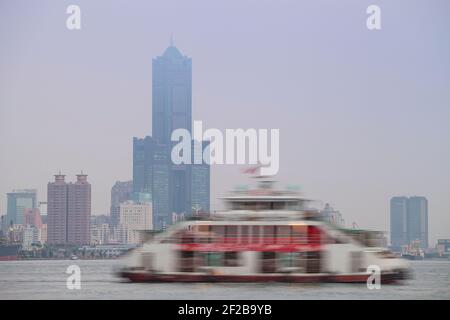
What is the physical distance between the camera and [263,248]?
192ft

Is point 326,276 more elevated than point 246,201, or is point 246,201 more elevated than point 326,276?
point 246,201

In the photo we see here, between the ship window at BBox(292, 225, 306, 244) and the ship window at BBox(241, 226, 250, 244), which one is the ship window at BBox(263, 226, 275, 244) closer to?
the ship window at BBox(241, 226, 250, 244)

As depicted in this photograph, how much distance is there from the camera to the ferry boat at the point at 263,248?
191 ft

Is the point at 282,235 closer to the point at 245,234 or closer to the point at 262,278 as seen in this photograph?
the point at 245,234

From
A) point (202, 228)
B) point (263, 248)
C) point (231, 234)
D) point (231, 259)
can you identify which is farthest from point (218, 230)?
point (263, 248)

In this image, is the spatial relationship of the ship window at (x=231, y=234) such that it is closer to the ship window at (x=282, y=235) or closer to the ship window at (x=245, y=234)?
the ship window at (x=245, y=234)

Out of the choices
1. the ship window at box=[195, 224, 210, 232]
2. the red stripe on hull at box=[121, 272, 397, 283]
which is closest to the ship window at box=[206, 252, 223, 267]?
the red stripe on hull at box=[121, 272, 397, 283]

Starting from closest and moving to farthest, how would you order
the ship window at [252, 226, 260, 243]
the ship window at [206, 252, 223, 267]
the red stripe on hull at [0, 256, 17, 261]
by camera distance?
1. the ship window at [252, 226, 260, 243]
2. the ship window at [206, 252, 223, 267]
3. the red stripe on hull at [0, 256, 17, 261]

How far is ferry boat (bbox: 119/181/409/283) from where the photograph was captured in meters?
58.3

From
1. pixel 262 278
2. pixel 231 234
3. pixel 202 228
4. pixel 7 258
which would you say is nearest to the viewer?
pixel 262 278
